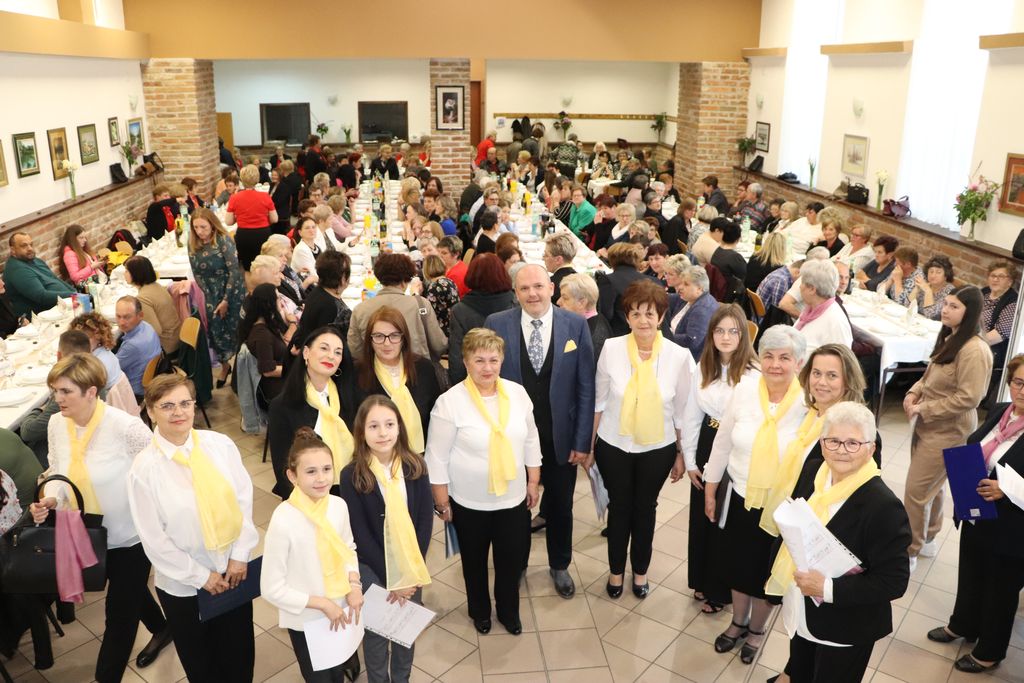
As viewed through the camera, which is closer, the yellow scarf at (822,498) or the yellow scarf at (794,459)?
the yellow scarf at (822,498)

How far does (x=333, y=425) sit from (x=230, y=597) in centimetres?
81

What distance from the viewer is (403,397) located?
3.71 meters

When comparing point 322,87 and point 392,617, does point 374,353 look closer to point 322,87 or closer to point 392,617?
point 392,617

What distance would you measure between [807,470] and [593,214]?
→ 22.3ft

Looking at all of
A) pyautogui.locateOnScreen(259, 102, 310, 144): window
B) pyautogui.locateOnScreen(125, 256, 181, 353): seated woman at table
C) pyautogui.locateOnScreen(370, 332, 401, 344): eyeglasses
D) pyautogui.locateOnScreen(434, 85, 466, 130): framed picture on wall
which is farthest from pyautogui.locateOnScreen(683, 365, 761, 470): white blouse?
pyautogui.locateOnScreen(259, 102, 310, 144): window

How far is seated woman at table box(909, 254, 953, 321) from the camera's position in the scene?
Answer: 21.3 ft

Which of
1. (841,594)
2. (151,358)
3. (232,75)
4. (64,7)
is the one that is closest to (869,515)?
(841,594)

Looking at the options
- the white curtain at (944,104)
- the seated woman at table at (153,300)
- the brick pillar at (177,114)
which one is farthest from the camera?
the brick pillar at (177,114)

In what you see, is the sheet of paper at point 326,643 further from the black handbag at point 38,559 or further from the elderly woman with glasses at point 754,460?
the elderly woman with glasses at point 754,460

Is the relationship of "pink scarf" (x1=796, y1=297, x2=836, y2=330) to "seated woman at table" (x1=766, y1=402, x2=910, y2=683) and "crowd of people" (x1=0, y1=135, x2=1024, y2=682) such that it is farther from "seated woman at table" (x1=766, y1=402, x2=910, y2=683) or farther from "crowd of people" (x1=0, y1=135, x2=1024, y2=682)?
"seated woman at table" (x1=766, y1=402, x2=910, y2=683)

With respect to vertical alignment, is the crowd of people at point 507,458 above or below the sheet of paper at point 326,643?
above

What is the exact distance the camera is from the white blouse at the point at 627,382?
149 inches

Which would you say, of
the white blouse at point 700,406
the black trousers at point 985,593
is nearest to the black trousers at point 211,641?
the white blouse at point 700,406

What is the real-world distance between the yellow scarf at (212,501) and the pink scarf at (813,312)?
354cm
